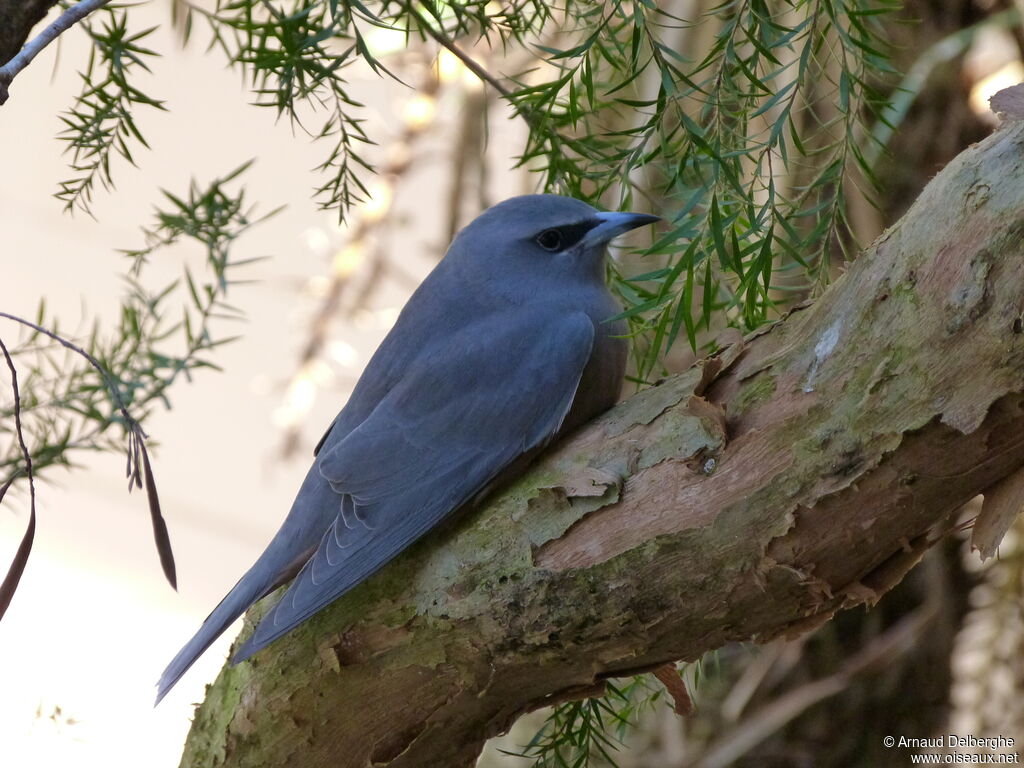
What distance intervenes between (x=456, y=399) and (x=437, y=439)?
0.20 ft

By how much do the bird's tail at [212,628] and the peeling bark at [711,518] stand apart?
2.6 inches

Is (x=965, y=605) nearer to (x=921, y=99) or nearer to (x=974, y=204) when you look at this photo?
(x=921, y=99)

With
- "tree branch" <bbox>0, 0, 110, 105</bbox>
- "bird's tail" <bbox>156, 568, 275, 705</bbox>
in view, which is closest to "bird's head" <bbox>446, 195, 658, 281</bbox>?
"bird's tail" <bbox>156, 568, 275, 705</bbox>

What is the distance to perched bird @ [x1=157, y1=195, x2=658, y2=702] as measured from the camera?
1.24 meters

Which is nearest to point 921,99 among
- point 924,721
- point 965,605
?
point 965,605

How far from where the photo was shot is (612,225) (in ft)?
4.91

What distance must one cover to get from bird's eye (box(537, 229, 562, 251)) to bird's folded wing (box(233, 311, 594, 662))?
157mm

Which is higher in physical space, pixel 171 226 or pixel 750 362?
pixel 171 226

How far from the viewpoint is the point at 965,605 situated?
2246 millimetres

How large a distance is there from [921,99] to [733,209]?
131 cm

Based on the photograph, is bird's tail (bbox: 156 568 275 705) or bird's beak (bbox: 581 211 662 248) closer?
bird's tail (bbox: 156 568 275 705)

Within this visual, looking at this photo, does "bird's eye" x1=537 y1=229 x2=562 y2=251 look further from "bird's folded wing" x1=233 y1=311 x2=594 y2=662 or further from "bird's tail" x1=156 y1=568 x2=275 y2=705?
"bird's tail" x1=156 y1=568 x2=275 y2=705

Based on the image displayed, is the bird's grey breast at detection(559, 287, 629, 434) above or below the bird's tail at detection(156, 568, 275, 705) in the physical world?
above

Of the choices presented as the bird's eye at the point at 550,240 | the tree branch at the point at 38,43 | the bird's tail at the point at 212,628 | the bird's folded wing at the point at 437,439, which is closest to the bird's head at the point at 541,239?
the bird's eye at the point at 550,240
